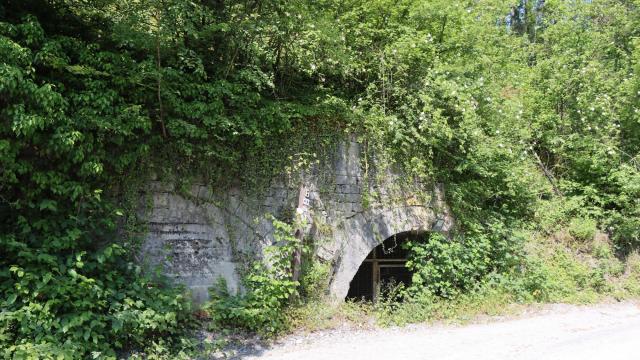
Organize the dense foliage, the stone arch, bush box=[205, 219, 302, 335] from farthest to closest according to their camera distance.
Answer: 1. the stone arch
2. bush box=[205, 219, 302, 335]
3. the dense foliage

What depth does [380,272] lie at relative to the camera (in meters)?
9.14

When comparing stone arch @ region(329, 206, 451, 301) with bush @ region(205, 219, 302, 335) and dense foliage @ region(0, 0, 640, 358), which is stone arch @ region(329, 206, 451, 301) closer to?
dense foliage @ region(0, 0, 640, 358)

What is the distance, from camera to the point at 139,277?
17.3 ft

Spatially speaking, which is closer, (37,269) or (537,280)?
(37,269)

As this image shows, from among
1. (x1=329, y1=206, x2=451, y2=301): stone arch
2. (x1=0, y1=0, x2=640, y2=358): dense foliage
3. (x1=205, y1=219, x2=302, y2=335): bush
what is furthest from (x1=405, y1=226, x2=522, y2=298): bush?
(x1=205, y1=219, x2=302, y2=335): bush

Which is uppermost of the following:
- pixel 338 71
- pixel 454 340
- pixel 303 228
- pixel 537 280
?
pixel 338 71

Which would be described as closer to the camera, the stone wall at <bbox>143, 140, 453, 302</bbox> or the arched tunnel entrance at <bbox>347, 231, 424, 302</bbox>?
the stone wall at <bbox>143, 140, 453, 302</bbox>

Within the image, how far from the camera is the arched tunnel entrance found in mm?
9031

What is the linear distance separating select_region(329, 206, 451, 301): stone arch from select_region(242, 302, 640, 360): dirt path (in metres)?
0.98

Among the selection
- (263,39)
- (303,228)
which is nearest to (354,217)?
(303,228)

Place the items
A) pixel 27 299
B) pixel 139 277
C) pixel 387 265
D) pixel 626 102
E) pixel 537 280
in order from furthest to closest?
pixel 626 102 < pixel 387 265 < pixel 537 280 < pixel 139 277 < pixel 27 299

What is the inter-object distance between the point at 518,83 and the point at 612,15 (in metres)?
4.18

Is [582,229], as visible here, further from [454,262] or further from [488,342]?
[488,342]

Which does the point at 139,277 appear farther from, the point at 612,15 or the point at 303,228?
the point at 612,15
